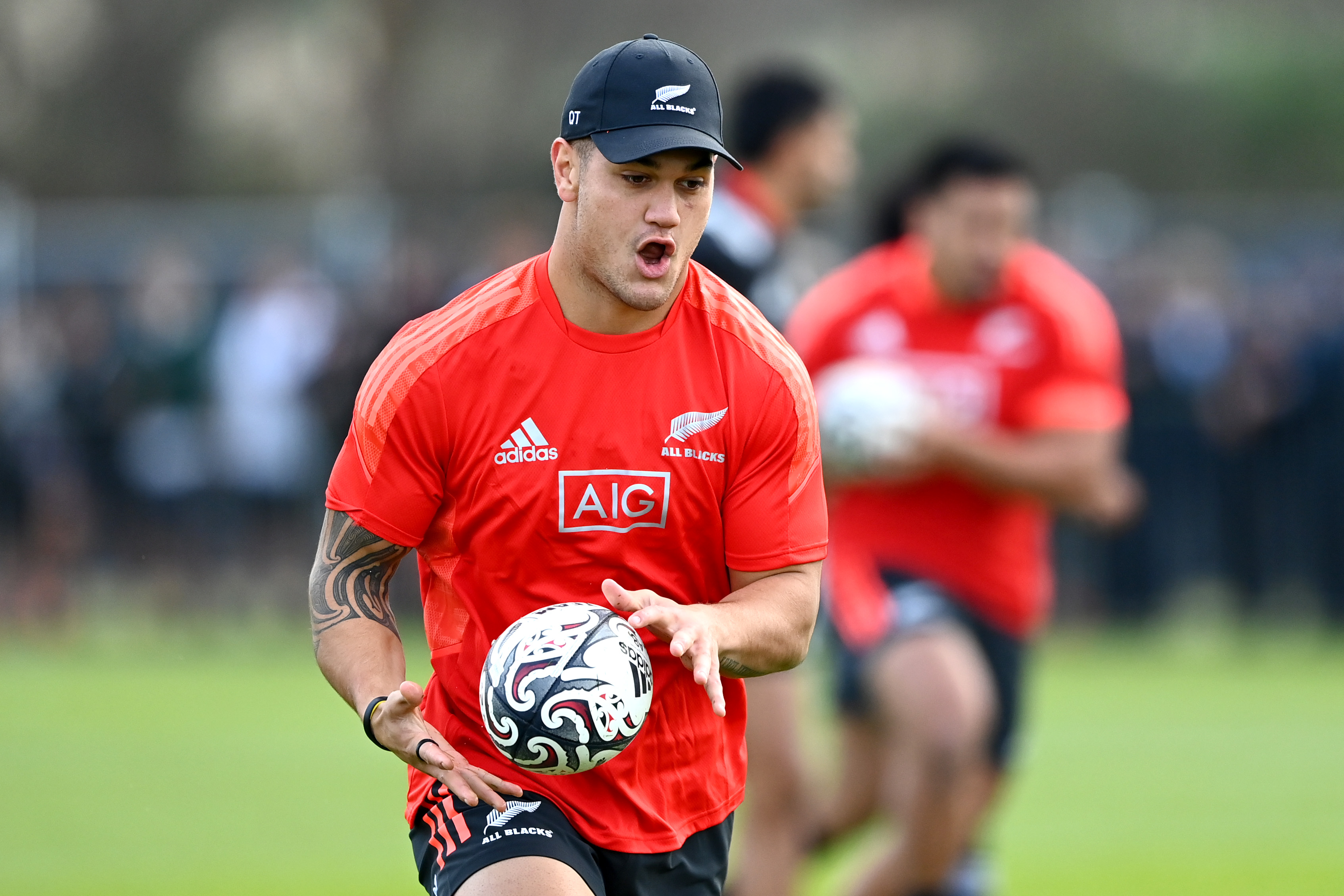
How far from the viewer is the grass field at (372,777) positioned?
29.7ft

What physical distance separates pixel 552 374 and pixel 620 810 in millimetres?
1078

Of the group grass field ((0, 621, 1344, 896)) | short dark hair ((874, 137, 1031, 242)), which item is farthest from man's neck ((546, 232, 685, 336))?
grass field ((0, 621, 1344, 896))

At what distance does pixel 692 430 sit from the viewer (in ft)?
15.6

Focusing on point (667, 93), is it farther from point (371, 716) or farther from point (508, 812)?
point (508, 812)

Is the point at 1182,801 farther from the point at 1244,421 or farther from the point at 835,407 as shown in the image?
the point at 1244,421

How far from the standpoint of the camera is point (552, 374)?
4758 millimetres

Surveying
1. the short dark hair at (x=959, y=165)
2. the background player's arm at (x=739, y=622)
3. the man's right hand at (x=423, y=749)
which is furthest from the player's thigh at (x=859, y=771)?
the man's right hand at (x=423, y=749)

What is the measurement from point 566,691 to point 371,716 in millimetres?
488

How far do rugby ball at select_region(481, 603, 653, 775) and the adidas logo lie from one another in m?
0.40

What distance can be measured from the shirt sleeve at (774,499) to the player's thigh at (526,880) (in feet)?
2.83

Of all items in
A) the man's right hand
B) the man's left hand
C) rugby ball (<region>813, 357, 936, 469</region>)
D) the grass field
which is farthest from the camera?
the grass field

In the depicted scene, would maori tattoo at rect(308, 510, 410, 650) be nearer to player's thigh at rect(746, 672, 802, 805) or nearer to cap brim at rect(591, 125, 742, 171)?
cap brim at rect(591, 125, 742, 171)

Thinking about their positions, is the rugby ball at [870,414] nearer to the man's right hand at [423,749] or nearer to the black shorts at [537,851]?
the black shorts at [537,851]

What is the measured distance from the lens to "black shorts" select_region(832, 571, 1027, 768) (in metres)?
7.88
